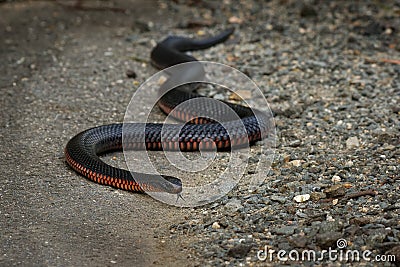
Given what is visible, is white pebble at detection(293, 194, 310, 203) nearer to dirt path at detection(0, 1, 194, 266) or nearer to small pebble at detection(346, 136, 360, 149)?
dirt path at detection(0, 1, 194, 266)

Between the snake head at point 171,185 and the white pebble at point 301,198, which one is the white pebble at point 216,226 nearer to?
the snake head at point 171,185

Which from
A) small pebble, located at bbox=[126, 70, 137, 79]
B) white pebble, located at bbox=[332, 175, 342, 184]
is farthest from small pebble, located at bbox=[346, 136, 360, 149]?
small pebble, located at bbox=[126, 70, 137, 79]

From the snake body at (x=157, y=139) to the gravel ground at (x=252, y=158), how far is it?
177 mm

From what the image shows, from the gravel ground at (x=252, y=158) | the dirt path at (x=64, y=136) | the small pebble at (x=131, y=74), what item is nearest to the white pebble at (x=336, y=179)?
the gravel ground at (x=252, y=158)

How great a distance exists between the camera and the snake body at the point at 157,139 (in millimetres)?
6805

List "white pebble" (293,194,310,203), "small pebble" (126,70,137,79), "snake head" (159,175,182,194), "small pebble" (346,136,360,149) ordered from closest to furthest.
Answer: "white pebble" (293,194,310,203)
"snake head" (159,175,182,194)
"small pebble" (346,136,360,149)
"small pebble" (126,70,137,79)

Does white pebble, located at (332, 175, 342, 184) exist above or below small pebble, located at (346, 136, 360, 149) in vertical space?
above

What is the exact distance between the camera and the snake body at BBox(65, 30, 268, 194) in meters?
6.80

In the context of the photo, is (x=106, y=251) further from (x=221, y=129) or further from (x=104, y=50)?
(x=104, y=50)

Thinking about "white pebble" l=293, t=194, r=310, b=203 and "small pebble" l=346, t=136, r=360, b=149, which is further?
"small pebble" l=346, t=136, r=360, b=149

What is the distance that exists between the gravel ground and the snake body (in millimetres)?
177

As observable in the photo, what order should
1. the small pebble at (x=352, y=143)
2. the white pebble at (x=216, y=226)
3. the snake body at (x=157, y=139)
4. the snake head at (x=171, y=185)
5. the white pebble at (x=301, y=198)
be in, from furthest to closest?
the small pebble at (x=352, y=143)
the snake body at (x=157, y=139)
the snake head at (x=171, y=185)
the white pebble at (x=301, y=198)
the white pebble at (x=216, y=226)

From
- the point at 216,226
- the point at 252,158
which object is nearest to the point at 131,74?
the point at 252,158

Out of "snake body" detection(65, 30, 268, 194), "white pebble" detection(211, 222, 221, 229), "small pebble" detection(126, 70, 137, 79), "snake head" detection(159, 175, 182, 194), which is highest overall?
"white pebble" detection(211, 222, 221, 229)
